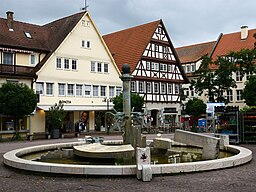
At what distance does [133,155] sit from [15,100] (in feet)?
63.8

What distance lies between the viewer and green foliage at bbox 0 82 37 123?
31438 millimetres

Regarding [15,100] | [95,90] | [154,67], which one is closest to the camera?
[15,100]

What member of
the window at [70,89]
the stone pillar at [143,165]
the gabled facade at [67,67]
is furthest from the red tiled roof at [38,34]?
the stone pillar at [143,165]

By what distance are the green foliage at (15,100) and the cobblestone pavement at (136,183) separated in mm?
20141

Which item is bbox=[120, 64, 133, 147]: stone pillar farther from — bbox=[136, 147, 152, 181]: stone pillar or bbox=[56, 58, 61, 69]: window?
bbox=[56, 58, 61, 69]: window

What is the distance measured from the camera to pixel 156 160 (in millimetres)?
15406

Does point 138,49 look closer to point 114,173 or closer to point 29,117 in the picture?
point 29,117

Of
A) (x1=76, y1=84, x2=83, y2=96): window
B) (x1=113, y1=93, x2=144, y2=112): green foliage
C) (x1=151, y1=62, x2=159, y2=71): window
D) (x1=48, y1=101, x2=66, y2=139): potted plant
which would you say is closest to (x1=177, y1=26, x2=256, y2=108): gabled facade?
(x1=151, y1=62, x2=159, y2=71): window

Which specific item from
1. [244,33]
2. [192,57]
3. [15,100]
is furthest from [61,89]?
[244,33]

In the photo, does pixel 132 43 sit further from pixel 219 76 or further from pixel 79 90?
pixel 219 76

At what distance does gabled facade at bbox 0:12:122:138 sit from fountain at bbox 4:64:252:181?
65.1 feet

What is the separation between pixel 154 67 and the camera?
49.8 metres

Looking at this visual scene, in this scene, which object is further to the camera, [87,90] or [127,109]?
[87,90]

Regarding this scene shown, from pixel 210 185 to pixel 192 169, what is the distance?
172 cm
